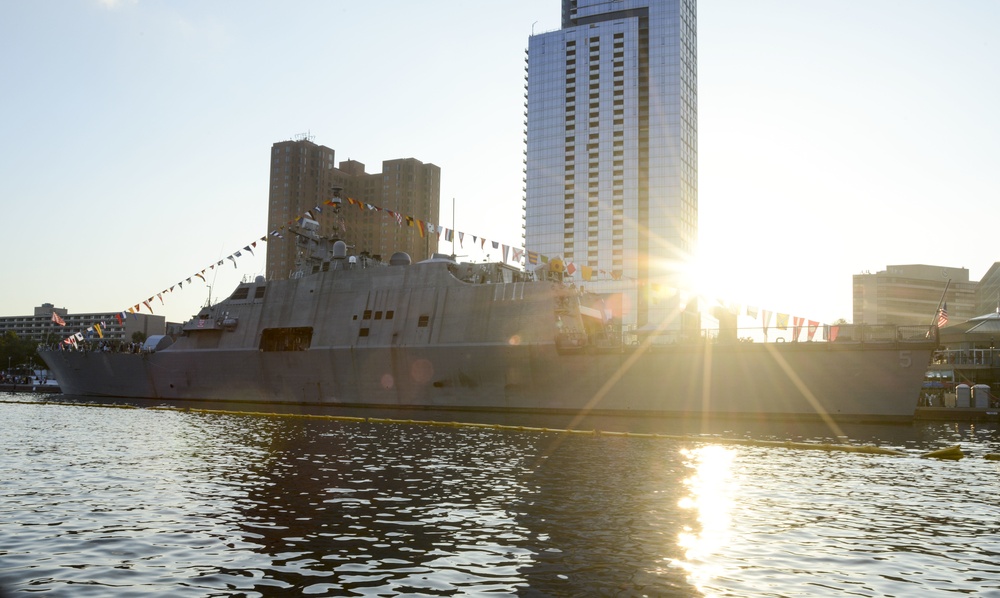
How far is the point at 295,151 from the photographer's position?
139 m

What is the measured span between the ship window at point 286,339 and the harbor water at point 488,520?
68.2 ft

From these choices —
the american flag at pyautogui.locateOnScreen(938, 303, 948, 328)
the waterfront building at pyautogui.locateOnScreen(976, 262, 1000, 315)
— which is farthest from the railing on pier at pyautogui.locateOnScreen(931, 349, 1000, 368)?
the waterfront building at pyautogui.locateOnScreen(976, 262, 1000, 315)

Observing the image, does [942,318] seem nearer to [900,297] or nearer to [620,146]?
[620,146]

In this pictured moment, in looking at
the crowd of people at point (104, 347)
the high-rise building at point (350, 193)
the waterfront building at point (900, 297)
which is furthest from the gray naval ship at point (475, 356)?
the waterfront building at point (900, 297)

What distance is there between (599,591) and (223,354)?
135 feet

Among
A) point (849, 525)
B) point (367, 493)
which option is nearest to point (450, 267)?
point (367, 493)

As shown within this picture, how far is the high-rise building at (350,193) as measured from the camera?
137875 mm

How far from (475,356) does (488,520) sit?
2546 cm

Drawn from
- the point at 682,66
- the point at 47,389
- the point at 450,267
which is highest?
the point at 682,66

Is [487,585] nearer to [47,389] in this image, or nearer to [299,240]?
[299,240]

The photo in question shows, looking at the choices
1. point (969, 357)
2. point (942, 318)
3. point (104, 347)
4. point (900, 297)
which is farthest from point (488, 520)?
point (900, 297)

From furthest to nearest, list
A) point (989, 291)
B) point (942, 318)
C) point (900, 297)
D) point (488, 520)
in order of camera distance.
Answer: point (900, 297), point (989, 291), point (942, 318), point (488, 520)

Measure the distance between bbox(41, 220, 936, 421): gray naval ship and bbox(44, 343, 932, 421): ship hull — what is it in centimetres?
6

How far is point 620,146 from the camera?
10875 centimetres
